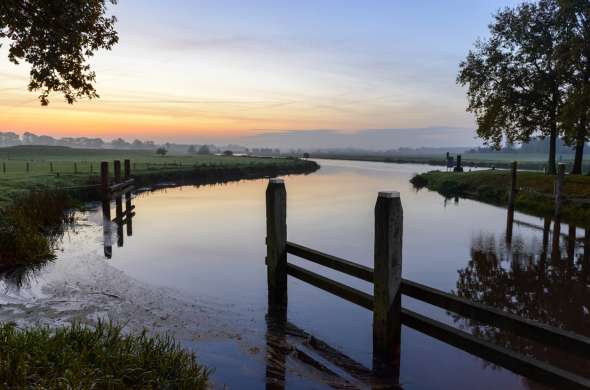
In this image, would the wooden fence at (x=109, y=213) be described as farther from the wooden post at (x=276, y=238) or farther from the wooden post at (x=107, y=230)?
the wooden post at (x=276, y=238)

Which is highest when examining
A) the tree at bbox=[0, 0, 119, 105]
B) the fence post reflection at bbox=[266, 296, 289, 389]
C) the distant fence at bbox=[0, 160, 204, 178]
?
the tree at bbox=[0, 0, 119, 105]

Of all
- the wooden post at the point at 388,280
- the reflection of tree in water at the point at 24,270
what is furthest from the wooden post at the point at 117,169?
the wooden post at the point at 388,280

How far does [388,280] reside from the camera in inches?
249

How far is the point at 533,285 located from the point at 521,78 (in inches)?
1020

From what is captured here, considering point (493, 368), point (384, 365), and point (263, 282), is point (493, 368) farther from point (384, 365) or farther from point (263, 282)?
point (263, 282)

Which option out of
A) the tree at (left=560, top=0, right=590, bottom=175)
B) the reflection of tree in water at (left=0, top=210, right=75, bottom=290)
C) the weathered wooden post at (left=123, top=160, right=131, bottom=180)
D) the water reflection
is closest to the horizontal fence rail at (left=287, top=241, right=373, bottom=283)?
the reflection of tree in water at (left=0, top=210, right=75, bottom=290)

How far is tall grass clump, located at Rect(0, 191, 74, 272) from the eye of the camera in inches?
472

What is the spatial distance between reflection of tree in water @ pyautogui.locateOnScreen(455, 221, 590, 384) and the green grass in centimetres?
622

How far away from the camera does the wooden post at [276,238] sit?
8.52 meters

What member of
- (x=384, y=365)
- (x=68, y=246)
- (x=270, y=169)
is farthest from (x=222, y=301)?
(x=270, y=169)

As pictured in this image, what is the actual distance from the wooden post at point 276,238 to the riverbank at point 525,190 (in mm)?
17287

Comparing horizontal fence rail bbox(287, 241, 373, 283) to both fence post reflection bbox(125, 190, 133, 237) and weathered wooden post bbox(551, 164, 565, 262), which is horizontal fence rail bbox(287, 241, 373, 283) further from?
fence post reflection bbox(125, 190, 133, 237)

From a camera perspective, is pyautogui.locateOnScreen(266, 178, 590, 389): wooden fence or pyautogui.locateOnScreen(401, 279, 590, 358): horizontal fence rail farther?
pyautogui.locateOnScreen(266, 178, 590, 389): wooden fence

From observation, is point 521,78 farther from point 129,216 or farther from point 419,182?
Result: point 129,216
